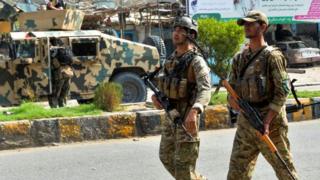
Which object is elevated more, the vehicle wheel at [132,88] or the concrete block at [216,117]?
the concrete block at [216,117]

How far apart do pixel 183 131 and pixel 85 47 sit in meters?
9.00

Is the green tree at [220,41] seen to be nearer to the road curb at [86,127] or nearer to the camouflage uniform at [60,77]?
the road curb at [86,127]

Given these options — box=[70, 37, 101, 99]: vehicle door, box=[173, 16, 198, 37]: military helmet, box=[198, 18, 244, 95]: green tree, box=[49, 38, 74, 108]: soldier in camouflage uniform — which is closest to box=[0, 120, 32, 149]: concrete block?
box=[49, 38, 74, 108]: soldier in camouflage uniform

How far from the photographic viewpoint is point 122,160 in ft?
23.9

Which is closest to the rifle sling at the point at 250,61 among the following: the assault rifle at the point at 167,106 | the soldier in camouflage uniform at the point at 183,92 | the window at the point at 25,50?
the soldier in camouflage uniform at the point at 183,92

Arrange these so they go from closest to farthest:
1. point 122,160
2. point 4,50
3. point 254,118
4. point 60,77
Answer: point 254,118
point 122,160
point 60,77
point 4,50

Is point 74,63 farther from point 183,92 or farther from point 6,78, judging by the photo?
point 183,92

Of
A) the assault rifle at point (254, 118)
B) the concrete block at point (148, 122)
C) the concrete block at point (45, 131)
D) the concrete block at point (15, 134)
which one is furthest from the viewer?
the concrete block at point (148, 122)

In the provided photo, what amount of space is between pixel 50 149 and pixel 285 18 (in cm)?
2044

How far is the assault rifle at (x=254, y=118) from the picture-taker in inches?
168

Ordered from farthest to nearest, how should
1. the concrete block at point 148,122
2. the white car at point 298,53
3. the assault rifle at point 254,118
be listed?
the white car at point 298,53 → the concrete block at point 148,122 → the assault rifle at point 254,118

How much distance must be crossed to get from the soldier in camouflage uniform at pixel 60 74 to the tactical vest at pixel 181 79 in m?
7.20

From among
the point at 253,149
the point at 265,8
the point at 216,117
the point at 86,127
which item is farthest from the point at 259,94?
the point at 265,8

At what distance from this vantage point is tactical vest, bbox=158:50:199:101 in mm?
4527
